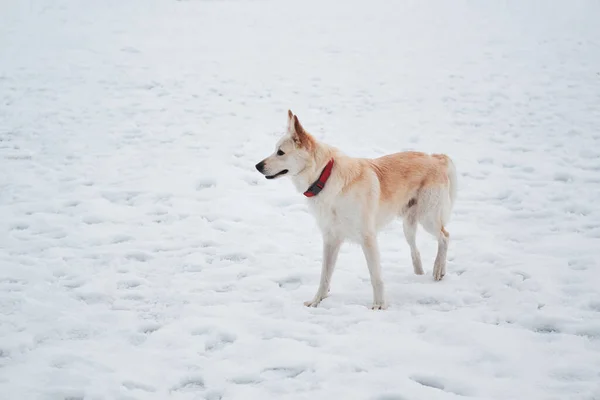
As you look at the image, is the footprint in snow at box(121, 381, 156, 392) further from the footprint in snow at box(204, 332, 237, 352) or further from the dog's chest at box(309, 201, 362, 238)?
the dog's chest at box(309, 201, 362, 238)

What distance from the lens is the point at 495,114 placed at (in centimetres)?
1062

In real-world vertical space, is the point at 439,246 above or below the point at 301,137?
below

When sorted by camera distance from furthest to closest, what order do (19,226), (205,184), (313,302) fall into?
(205,184) → (19,226) → (313,302)

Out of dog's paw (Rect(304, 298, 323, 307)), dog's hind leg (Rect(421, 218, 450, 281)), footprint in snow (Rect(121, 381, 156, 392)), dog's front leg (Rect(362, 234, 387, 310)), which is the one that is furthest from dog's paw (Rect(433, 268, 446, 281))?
footprint in snow (Rect(121, 381, 156, 392))

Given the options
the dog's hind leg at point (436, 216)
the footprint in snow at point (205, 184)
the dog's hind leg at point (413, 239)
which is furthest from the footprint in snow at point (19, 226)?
the dog's hind leg at point (436, 216)

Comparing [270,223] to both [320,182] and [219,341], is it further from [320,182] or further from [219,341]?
[219,341]

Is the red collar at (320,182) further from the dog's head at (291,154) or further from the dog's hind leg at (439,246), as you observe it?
the dog's hind leg at (439,246)

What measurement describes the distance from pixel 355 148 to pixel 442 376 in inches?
256

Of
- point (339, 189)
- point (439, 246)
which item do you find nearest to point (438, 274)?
point (439, 246)

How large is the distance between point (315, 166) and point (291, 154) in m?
0.27

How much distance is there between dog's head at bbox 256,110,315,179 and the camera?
14.9ft

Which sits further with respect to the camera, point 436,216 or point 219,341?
point 436,216

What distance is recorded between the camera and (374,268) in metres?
4.56

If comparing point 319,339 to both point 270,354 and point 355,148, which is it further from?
point 355,148
